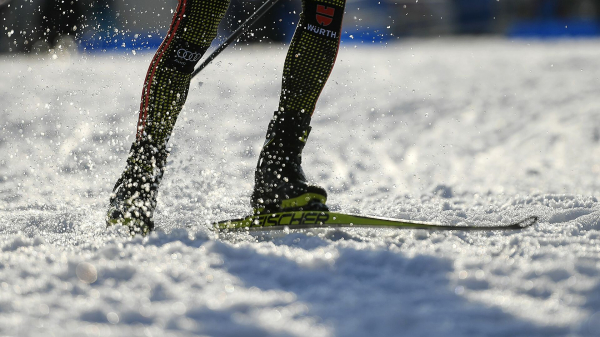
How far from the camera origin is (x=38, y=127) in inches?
178

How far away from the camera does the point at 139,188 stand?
1.73 meters

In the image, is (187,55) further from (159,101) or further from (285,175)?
(285,175)

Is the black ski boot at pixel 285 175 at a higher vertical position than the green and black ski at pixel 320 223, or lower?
higher

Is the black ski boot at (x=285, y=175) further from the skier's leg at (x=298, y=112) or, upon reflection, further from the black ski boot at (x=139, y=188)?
the black ski boot at (x=139, y=188)

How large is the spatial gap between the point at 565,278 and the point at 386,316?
416 mm

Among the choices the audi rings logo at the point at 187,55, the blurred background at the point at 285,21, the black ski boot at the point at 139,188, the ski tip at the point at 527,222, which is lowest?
the black ski boot at the point at 139,188

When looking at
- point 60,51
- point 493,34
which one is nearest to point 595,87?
point 493,34

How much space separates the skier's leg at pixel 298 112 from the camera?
1.79 metres

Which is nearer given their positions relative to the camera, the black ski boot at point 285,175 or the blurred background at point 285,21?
the black ski boot at point 285,175

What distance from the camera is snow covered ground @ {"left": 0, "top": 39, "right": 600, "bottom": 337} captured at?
1043mm

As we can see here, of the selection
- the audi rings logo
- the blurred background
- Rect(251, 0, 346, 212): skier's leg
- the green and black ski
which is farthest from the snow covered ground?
the blurred background

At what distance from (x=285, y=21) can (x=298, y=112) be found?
9933 millimetres

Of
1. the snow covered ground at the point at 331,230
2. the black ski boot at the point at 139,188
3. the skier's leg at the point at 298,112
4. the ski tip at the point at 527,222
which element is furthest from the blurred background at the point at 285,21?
the ski tip at the point at 527,222

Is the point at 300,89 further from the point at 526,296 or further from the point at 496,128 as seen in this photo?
the point at 496,128
